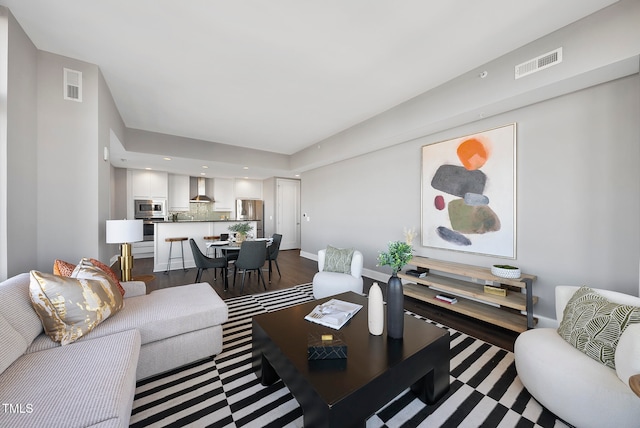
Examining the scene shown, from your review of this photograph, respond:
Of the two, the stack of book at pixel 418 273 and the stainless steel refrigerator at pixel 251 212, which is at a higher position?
the stainless steel refrigerator at pixel 251 212

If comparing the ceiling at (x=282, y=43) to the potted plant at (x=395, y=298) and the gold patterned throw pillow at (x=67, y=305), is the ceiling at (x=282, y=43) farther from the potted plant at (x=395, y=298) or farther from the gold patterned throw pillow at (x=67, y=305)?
the gold patterned throw pillow at (x=67, y=305)

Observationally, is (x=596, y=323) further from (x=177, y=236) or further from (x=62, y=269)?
(x=177, y=236)

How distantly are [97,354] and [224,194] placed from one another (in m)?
7.23

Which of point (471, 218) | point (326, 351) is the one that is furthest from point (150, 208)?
point (471, 218)

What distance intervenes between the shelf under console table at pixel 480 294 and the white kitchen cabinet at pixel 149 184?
23.2 feet

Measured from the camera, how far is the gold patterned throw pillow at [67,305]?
4.87 feet

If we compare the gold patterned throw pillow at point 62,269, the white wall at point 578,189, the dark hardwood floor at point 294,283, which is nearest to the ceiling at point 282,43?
the white wall at point 578,189

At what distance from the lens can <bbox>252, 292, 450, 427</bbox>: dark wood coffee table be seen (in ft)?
3.80

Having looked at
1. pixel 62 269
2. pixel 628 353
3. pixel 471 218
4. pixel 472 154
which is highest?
pixel 472 154

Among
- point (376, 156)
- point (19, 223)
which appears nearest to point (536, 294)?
point (376, 156)

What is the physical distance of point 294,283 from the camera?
170 inches

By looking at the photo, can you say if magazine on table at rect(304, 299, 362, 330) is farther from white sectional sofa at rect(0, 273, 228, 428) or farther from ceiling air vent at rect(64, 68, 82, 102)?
ceiling air vent at rect(64, 68, 82, 102)

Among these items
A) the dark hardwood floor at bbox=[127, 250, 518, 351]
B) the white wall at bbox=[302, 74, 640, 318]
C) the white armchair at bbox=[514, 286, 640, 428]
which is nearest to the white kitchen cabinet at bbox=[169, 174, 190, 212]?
the dark hardwood floor at bbox=[127, 250, 518, 351]

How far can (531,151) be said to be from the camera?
8.73ft
